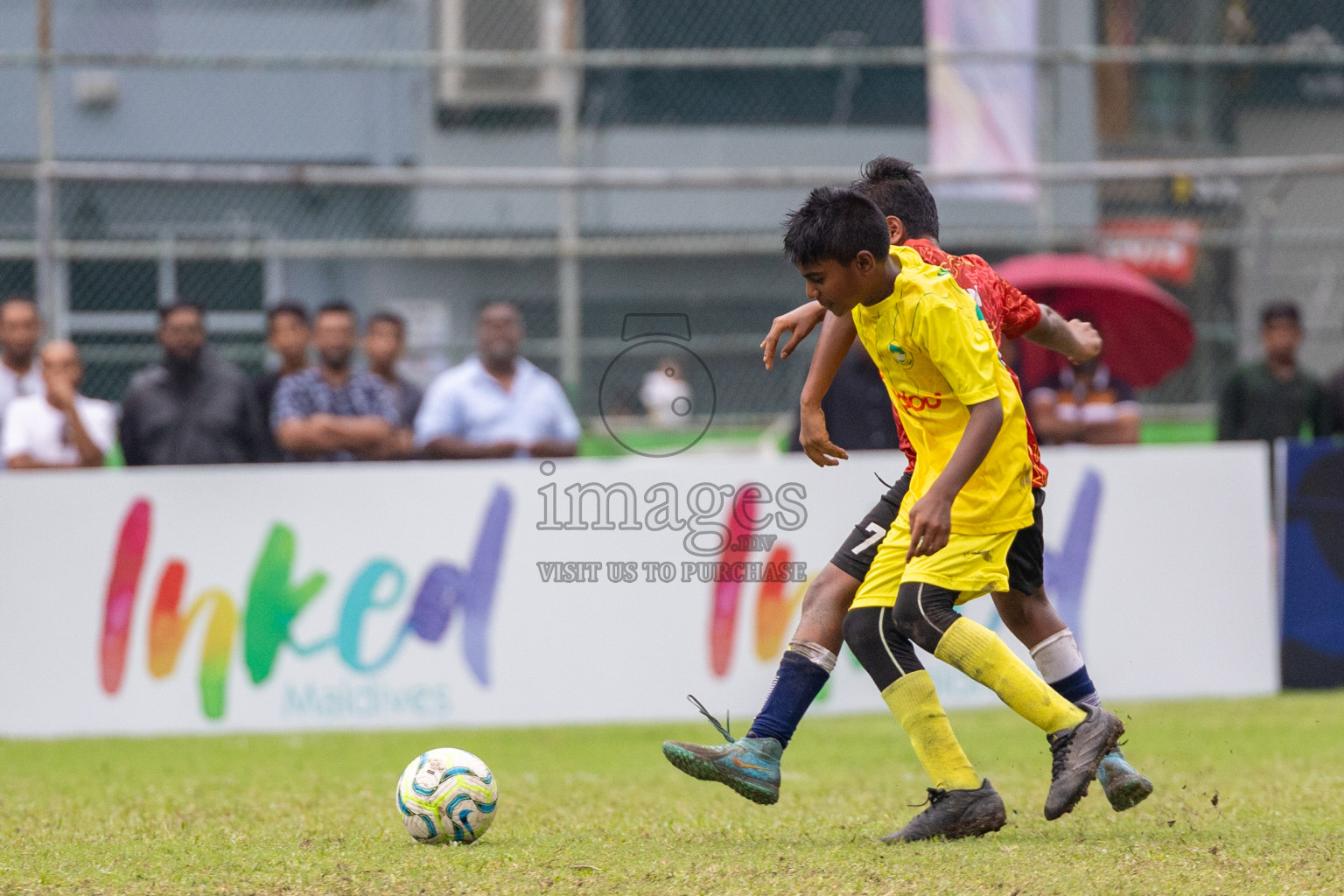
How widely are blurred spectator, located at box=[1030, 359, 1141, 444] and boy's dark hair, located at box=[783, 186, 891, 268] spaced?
18.0 feet

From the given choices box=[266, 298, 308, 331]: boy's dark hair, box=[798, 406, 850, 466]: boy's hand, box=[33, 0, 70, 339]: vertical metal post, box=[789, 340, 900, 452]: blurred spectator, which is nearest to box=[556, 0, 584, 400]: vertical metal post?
box=[266, 298, 308, 331]: boy's dark hair

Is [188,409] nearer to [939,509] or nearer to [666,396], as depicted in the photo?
[666,396]

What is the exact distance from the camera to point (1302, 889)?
3.68m

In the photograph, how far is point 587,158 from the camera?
47.8 ft

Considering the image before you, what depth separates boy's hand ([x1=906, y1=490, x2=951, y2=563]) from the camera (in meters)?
4.21

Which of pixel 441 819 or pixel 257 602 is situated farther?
pixel 257 602

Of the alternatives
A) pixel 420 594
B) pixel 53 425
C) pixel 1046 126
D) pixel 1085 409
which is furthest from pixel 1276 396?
pixel 53 425

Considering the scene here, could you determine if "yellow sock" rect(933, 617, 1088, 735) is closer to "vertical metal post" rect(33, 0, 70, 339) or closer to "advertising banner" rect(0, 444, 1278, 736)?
"advertising banner" rect(0, 444, 1278, 736)

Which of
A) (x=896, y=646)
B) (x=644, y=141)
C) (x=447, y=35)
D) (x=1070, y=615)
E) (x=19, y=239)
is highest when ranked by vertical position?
(x=447, y=35)

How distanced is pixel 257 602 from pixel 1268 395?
6.02 m

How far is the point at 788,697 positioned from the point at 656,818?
824 millimetres

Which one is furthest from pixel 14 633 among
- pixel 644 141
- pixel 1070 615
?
pixel 644 141

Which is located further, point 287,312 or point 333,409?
point 287,312

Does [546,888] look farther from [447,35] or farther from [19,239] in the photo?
[447,35]
